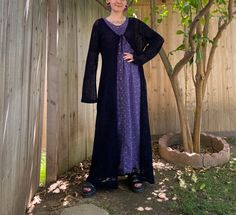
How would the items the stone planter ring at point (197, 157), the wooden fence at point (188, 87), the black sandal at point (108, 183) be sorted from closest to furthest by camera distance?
the black sandal at point (108, 183) → the stone planter ring at point (197, 157) → the wooden fence at point (188, 87)

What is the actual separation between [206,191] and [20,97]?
189 centimetres

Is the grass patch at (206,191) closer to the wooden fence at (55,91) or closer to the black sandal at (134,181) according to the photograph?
the black sandal at (134,181)

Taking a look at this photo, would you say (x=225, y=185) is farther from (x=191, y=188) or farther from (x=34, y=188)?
(x=34, y=188)

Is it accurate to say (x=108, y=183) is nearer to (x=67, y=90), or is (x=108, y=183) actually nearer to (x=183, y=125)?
(x=67, y=90)

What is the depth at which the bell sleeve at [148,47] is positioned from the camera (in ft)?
9.65

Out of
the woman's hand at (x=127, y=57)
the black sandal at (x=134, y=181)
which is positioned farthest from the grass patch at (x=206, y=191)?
the woman's hand at (x=127, y=57)

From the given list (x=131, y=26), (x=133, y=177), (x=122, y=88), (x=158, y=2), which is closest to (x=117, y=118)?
(x=122, y=88)

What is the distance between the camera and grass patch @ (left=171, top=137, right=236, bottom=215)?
105 inches

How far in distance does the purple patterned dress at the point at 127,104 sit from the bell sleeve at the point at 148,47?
69 mm

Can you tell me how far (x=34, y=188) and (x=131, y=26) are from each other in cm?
167

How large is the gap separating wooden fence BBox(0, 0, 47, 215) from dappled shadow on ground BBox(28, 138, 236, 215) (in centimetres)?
16

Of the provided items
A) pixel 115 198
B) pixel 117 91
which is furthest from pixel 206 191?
pixel 117 91

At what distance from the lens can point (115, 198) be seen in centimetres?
290

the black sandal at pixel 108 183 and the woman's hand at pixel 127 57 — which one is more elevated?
the woman's hand at pixel 127 57
